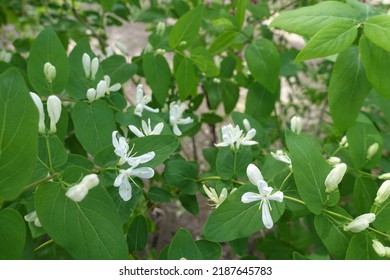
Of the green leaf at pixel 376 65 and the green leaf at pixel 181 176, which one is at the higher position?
the green leaf at pixel 376 65

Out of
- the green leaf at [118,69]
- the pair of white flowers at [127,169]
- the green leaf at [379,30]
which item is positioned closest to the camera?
the pair of white flowers at [127,169]

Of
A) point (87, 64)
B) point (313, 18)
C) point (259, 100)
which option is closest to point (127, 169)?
point (87, 64)

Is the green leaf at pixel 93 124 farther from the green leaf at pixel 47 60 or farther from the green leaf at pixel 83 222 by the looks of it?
the green leaf at pixel 83 222

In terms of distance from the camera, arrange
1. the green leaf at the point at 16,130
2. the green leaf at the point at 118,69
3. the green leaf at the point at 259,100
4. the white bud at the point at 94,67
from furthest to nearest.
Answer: the green leaf at the point at 259,100 < the green leaf at the point at 118,69 < the white bud at the point at 94,67 < the green leaf at the point at 16,130

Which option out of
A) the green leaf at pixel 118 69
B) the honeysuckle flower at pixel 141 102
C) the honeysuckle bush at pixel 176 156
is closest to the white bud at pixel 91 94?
the honeysuckle bush at pixel 176 156

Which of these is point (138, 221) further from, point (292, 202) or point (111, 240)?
point (292, 202)

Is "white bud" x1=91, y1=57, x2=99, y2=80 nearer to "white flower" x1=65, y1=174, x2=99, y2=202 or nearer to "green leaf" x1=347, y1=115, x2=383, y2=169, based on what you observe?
"white flower" x1=65, y1=174, x2=99, y2=202

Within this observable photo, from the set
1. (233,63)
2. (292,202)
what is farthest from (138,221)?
(233,63)
